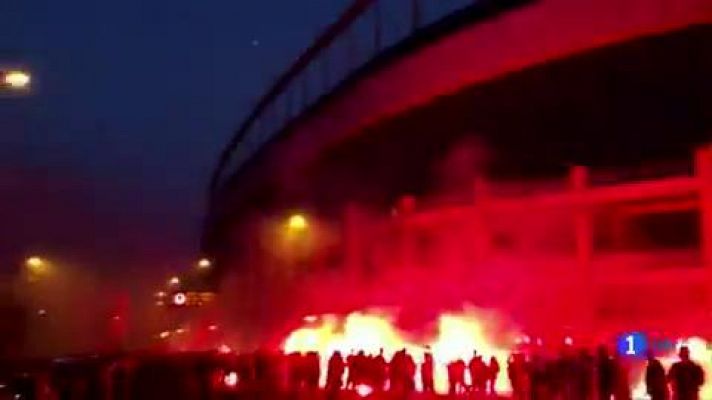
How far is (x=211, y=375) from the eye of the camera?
25.5 metres

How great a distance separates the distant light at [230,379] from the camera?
2609 centimetres

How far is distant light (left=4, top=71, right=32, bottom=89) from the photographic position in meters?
13.8

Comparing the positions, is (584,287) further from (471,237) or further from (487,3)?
(487,3)

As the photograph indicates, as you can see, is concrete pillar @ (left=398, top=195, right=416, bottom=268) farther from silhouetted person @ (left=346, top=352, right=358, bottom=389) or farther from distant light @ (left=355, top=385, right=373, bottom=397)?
distant light @ (left=355, top=385, right=373, bottom=397)

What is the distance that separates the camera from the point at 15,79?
13.8 metres

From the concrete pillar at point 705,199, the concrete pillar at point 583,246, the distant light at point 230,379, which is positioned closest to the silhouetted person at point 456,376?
the distant light at point 230,379

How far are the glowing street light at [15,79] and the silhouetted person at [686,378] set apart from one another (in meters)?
11.1

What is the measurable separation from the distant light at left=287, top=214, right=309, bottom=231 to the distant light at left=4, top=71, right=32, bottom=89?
29.0 metres

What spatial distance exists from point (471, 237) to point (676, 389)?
1515 cm

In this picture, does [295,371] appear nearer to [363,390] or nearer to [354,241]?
[363,390]

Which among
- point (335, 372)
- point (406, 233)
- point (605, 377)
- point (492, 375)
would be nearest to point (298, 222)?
point (406, 233)

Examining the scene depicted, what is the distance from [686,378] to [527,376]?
13.2 feet

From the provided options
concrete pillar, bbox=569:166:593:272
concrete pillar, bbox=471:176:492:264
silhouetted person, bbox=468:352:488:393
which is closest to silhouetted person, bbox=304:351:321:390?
silhouetted person, bbox=468:352:488:393

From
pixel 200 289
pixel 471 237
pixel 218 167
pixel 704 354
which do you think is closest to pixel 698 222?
pixel 704 354
